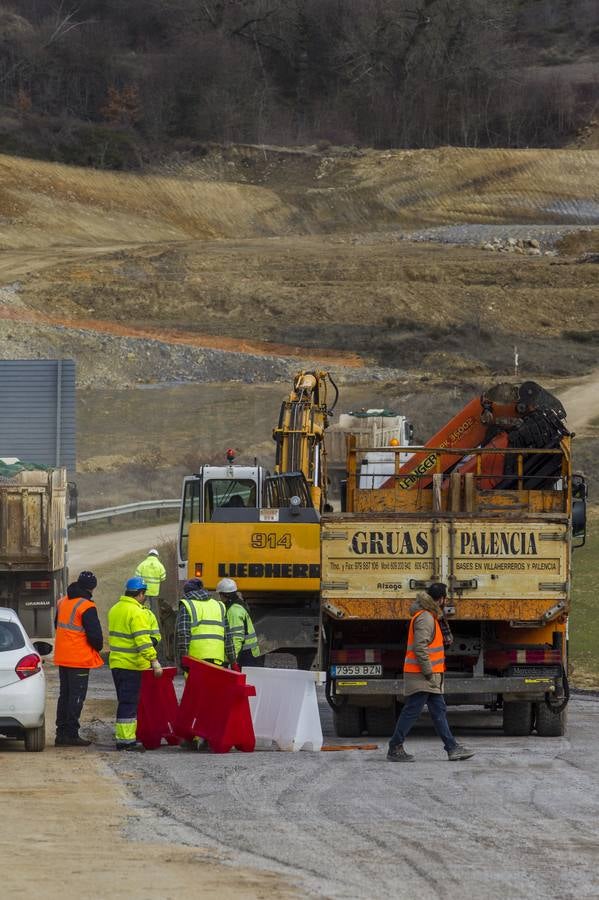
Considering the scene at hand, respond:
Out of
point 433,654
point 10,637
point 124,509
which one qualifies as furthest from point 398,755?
point 124,509

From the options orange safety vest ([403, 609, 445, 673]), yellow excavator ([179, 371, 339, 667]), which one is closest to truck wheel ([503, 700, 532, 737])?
yellow excavator ([179, 371, 339, 667])

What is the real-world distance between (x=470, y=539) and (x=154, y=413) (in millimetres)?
34908

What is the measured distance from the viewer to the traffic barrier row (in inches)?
560

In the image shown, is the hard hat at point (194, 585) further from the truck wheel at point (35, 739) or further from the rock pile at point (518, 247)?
the rock pile at point (518, 247)

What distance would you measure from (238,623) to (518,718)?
301 cm

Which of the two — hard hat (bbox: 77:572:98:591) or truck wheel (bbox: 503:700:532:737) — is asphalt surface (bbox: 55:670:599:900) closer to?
truck wheel (bbox: 503:700:532:737)

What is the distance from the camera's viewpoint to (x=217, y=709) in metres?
14.3

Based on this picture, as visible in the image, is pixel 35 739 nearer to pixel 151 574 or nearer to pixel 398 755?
pixel 398 755

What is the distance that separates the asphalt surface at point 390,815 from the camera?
28.7 feet

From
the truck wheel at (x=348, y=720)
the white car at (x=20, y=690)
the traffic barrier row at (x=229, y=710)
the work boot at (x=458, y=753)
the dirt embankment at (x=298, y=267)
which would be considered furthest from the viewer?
the dirt embankment at (x=298, y=267)

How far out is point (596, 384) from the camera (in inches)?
2105

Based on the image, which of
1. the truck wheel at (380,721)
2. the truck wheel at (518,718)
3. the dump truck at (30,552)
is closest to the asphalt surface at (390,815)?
the truck wheel at (518,718)

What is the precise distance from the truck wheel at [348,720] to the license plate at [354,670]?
440mm

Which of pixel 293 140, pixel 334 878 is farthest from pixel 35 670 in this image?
pixel 293 140
